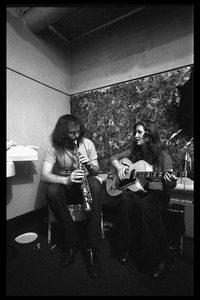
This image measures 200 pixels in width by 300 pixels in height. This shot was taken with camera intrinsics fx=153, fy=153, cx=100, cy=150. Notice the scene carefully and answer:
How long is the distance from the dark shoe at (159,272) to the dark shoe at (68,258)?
676mm

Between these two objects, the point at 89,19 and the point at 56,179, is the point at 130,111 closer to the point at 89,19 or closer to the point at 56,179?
the point at 56,179

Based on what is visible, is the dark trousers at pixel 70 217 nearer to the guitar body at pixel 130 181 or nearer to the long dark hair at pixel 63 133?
the guitar body at pixel 130 181

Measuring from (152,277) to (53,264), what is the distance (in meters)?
0.85

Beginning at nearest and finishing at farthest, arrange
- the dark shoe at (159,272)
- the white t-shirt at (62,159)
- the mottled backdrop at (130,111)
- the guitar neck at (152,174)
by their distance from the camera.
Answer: the dark shoe at (159,272)
the guitar neck at (152,174)
the white t-shirt at (62,159)
the mottled backdrop at (130,111)

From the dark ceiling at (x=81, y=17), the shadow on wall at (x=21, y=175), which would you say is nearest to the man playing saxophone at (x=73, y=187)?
the shadow on wall at (x=21, y=175)

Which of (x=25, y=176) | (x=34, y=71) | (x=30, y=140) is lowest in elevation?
(x=25, y=176)

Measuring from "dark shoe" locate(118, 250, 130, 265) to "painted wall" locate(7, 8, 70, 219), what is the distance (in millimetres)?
1436

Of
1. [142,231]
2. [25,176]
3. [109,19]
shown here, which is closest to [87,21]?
[109,19]

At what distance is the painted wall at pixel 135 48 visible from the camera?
195 centimetres

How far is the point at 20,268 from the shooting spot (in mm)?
1345

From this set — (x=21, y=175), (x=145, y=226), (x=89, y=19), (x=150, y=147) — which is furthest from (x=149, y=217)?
(x=89, y=19)

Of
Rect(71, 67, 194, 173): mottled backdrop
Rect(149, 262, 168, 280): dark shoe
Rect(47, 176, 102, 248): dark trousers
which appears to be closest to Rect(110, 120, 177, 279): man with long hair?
Rect(149, 262, 168, 280): dark shoe

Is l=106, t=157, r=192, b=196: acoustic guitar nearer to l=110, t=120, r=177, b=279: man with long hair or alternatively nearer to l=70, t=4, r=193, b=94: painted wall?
l=110, t=120, r=177, b=279: man with long hair
